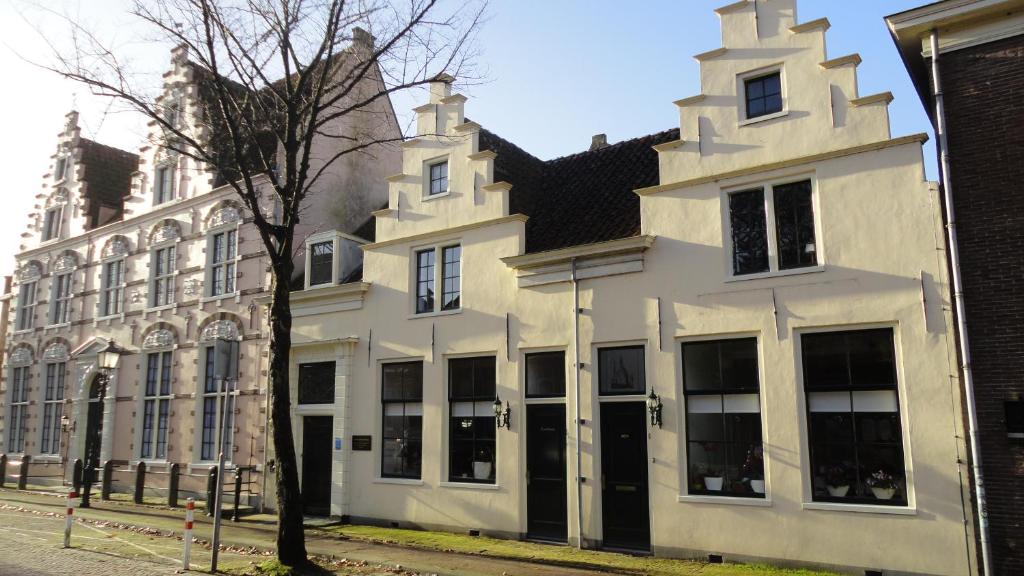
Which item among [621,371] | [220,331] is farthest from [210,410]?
[621,371]

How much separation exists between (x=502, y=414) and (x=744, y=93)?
24.7 ft

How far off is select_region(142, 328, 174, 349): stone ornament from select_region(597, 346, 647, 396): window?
603 inches

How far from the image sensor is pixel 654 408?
1252cm

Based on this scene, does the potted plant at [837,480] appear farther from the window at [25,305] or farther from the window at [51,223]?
the window at [25,305]

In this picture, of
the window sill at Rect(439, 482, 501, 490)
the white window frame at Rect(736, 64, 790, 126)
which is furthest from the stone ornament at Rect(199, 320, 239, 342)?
the white window frame at Rect(736, 64, 790, 126)

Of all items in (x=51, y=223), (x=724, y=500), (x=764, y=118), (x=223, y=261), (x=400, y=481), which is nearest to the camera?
(x=724, y=500)

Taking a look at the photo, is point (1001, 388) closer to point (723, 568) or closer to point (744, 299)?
point (744, 299)

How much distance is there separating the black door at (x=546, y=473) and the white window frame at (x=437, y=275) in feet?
10.1

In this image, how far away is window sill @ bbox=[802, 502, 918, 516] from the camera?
1027 centimetres

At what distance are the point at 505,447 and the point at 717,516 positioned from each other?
171 inches

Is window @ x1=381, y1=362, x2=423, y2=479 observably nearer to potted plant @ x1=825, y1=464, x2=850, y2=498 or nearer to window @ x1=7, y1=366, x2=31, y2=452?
potted plant @ x1=825, y1=464, x2=850, y2=498

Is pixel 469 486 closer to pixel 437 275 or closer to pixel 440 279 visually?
pixel 440 279

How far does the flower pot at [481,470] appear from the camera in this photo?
48.2 ft

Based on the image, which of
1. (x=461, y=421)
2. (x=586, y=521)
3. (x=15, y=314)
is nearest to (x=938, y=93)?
(x=586, y=521)
